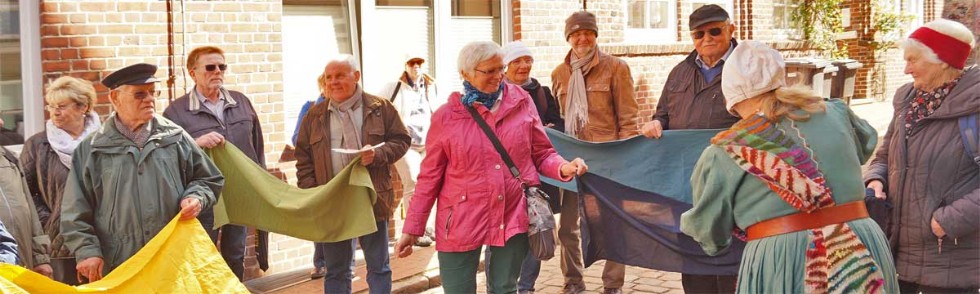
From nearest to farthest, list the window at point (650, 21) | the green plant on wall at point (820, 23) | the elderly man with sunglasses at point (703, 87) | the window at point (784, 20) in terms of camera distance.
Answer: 1. the elderly man with sunglasses at point (703, 87)
2. the window at point (650, 21)
3. the window at point (784, 20)
4. the green plant on wall at point (820, 23)

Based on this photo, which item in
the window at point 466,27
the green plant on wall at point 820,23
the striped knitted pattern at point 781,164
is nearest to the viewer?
the striped knitted pattern at point 781,164

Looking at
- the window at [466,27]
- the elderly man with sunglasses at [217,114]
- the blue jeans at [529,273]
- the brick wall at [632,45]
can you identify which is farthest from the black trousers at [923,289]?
the brick wall at [632,45]

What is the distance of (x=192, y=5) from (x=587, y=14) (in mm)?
2999

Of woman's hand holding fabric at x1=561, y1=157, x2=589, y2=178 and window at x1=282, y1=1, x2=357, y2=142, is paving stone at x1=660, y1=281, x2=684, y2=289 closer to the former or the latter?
woman's hand holding fabric at x1=561, y1=157, x2=589, y2=178

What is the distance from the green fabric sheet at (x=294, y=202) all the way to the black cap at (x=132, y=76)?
4.58 ft

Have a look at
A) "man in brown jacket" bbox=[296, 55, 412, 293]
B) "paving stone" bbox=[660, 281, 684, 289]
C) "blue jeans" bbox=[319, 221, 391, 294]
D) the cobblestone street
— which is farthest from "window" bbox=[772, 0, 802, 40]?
"blue jeans" bbox=[319, 221, 391, 294]

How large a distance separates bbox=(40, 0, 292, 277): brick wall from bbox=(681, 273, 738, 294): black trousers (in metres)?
3.72

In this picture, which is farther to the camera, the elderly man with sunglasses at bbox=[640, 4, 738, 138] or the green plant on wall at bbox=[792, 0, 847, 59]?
the green plant on wall at bbox=[792, 0, 847, 59]

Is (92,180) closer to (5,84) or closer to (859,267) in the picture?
(5,84)

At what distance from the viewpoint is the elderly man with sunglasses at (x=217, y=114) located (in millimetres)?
6863

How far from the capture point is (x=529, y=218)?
213 inches

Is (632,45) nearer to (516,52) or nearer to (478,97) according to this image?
(516,52)

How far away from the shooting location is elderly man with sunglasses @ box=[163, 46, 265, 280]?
22.5 feet

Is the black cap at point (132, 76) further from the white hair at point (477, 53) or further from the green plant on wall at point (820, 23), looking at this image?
the green plant on wall at point (820, 23)
